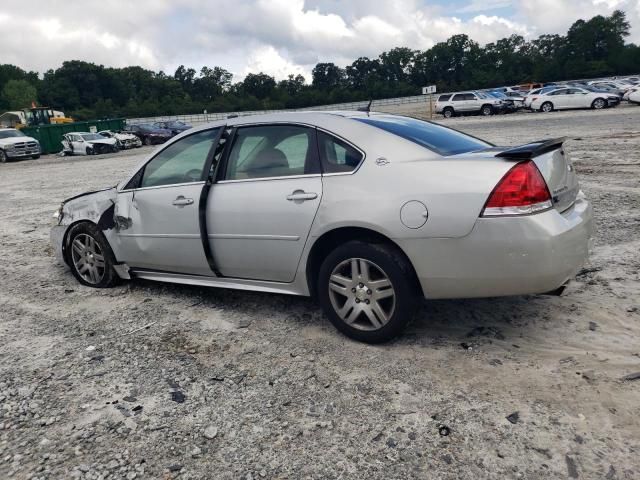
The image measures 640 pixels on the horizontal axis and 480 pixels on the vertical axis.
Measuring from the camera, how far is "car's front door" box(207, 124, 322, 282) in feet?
12.0

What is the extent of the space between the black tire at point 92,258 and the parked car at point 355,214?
196 mm

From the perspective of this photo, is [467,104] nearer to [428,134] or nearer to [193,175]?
[428,134]

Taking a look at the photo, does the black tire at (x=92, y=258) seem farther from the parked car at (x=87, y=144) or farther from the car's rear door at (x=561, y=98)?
the car's rear door at (x=561, y=98)

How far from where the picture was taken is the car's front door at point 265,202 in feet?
12.0

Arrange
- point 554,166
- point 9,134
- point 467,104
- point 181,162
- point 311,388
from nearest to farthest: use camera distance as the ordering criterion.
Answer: point 311,388 < point 554,166 < point 181,162 < point 9,134 < point 467,104

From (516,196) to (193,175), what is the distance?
2493mm

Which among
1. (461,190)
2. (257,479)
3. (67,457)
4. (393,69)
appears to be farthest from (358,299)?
(393,69)

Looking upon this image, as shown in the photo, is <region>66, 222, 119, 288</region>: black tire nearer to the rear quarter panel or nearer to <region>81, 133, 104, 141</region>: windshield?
the rear quarter panel

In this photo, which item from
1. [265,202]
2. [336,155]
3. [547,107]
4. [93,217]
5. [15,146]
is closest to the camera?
[336,155]

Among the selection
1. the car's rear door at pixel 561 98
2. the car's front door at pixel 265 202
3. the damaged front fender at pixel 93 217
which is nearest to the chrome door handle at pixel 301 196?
the car's front door at pixel 265 202

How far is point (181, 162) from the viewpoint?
14.6ft

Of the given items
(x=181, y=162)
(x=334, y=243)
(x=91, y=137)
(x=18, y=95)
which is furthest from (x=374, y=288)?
(x=18, y=95)

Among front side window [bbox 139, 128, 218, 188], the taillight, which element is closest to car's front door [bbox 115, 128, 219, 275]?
front side window [bbox 139, 128, 218, 188]

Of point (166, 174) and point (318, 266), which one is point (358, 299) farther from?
point (166, 174)
